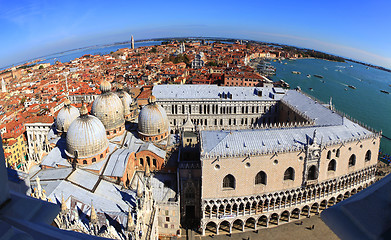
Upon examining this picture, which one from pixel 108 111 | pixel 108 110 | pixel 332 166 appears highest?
pixel 108 110

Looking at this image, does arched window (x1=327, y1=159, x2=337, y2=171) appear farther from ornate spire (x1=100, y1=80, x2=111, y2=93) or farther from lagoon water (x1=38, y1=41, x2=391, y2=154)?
ornate spire (x1=100, y1=80, x2=111, y2=93)

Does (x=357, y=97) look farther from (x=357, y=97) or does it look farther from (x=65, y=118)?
(x=65, y=118)

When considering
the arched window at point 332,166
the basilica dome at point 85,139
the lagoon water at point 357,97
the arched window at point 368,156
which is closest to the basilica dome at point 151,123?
the basilica dome at point 85,139

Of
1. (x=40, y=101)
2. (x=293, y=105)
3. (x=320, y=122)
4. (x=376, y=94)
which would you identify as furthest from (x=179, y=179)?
(x=376, y=94)

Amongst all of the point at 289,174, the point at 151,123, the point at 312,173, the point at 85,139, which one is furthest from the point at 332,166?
the point at 85,139

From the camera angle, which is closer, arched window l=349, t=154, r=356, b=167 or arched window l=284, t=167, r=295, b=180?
arched window l=284, t=167, r=295, b=180

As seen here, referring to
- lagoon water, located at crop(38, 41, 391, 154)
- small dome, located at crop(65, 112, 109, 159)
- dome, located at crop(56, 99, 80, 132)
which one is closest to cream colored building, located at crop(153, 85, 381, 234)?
small dome, located at crop(65, 112, 109, 159)

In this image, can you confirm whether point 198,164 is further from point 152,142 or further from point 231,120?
point 231,120

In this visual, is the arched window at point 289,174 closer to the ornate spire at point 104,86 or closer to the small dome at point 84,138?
the small dome at point 84,138
